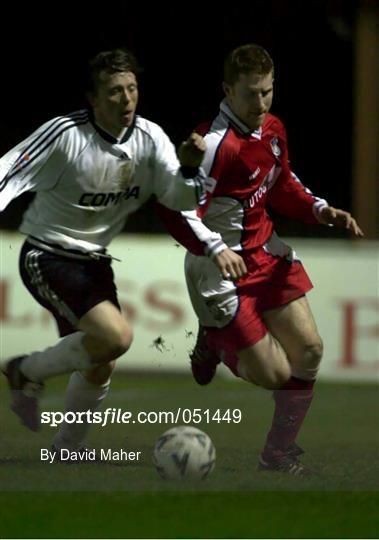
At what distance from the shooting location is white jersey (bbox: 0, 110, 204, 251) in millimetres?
5980

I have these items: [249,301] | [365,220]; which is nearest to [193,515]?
[249,301]

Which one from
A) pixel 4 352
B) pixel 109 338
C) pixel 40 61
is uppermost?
pixel 109 338

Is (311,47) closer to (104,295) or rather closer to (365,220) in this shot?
(365,220)

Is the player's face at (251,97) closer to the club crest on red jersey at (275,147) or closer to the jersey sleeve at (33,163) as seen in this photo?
the club crest on red jersey at (275,147)

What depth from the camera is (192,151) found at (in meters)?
5.70

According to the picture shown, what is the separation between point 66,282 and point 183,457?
0.92 m

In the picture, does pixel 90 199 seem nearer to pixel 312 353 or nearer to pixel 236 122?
pixel 236 122

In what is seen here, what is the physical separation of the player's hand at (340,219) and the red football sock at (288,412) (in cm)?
72

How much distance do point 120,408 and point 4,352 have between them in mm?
1859

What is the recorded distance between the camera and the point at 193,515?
5.10 m

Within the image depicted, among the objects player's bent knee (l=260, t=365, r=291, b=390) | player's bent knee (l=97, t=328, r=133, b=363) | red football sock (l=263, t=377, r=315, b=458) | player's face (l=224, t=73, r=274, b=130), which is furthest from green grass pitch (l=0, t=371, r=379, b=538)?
player's face (l=224, t=73, r=274, b=130)

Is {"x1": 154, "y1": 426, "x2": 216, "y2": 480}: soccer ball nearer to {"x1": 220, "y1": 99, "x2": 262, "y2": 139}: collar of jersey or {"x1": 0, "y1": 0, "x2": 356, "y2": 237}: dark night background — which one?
{"x1": 220, "y1": 99, "x2": 262, "y2": 139}: collar of jersey

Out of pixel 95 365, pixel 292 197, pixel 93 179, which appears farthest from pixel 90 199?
pixel 292 197

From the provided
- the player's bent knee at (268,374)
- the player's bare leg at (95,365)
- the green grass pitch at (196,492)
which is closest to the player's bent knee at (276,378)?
the player's bent knee at (268,374)
